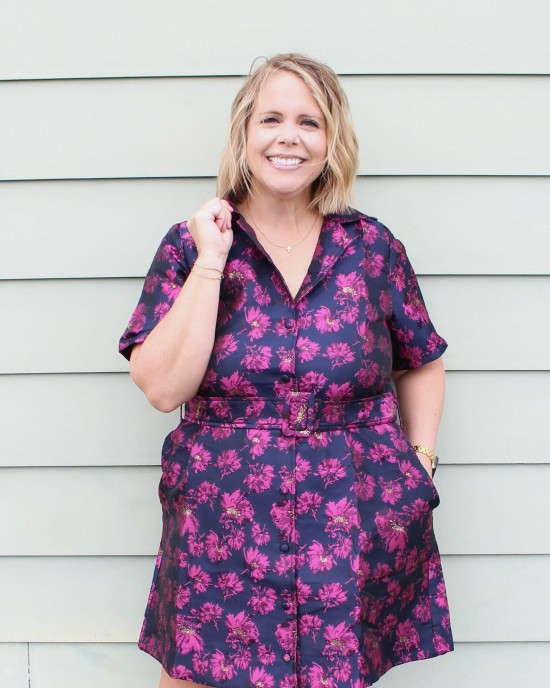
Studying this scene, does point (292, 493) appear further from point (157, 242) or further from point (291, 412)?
point (157, 242)

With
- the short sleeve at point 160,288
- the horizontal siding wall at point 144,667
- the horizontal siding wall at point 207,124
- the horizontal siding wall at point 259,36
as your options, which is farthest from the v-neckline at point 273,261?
the horizontal siding wall at point 144,667

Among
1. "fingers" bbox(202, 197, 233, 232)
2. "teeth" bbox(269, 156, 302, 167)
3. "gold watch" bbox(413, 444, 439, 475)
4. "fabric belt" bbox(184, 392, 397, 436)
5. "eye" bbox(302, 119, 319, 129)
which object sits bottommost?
"gold watch" bbox(413, 444, 439, 475)

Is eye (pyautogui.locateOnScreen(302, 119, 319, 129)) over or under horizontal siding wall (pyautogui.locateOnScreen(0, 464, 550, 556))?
over

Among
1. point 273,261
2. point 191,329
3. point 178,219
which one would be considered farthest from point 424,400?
point 178,219

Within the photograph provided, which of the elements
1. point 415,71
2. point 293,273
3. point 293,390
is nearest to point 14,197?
point 293,273

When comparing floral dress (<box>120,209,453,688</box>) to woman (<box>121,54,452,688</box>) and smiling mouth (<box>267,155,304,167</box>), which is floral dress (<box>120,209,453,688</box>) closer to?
woman (<box>121,54,452,688</box>)

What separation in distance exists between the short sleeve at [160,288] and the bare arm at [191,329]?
0.04 meters

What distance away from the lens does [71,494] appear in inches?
87.6

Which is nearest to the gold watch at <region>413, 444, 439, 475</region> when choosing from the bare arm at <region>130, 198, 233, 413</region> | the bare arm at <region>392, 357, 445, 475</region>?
the bare arm at <region>392, 357, 445, 475</region>

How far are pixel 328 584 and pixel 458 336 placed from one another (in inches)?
32.4

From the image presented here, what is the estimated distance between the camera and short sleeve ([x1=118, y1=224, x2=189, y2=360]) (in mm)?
1803

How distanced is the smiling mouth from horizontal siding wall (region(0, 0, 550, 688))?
1.24 feet

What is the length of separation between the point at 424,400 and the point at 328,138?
2.32 feet

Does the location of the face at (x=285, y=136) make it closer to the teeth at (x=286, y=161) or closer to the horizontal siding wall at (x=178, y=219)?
the teeth at (x=286, y=161)
